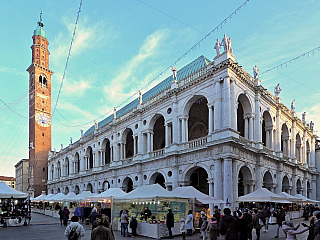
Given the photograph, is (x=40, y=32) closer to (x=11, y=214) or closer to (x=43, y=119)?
(x=43, y=119)

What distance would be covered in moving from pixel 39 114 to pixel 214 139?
54.3 meters

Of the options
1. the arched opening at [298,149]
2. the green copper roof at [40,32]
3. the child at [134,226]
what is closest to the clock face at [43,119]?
the green copper roof at [40,32]

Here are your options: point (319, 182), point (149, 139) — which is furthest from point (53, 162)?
point (319, 182)

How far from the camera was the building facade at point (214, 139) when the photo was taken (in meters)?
23.3

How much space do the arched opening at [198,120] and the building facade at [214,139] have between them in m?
0.11

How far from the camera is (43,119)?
226ft

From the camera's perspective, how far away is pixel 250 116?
1045 inches

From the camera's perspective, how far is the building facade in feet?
76.4

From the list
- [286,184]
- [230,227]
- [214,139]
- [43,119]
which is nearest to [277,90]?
[286,184]

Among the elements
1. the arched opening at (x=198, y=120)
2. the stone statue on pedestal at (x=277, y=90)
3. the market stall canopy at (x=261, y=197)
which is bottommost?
the market stall canopy at (x=261, y=197)

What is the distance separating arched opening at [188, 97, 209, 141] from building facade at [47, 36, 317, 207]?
0.11 metres

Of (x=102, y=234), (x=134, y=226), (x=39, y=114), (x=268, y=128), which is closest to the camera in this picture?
(x=102, y=234)

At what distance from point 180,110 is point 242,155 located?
7137mm

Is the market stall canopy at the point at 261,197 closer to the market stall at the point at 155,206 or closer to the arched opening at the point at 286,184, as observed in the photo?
the market stall at the point at 155,206
